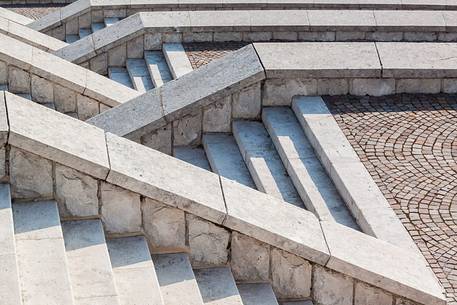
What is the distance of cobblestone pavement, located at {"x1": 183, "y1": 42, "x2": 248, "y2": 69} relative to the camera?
12.7 m

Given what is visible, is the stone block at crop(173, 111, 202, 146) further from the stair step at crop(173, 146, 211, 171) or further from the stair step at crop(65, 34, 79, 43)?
the stair step at crop(65, 34, 79, 43)

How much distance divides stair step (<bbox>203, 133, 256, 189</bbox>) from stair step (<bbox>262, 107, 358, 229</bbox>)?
42 cm

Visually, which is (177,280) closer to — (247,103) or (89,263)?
(89,263)

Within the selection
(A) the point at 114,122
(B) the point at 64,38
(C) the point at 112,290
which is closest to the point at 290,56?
(A) the point at 114,122

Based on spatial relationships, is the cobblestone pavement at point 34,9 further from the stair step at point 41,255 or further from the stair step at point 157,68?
the stair step at point 41,255

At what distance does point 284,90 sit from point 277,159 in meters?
1.11

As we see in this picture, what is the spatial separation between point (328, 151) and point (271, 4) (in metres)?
6.91

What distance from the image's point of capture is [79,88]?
11195mm

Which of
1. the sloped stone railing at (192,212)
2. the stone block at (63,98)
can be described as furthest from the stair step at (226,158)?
the stone block at (63,98)

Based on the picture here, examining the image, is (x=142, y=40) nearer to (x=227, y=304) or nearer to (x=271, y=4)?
(x=271, y=4)

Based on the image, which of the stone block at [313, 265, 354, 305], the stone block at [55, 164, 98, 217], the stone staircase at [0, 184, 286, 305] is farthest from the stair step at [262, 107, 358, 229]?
the stone block at [55, 164, 98, 217]

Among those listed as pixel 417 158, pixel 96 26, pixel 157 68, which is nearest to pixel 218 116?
pixel 417 158

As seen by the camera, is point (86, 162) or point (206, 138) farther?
point (206, 138)

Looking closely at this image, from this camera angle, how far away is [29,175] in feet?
21.9
